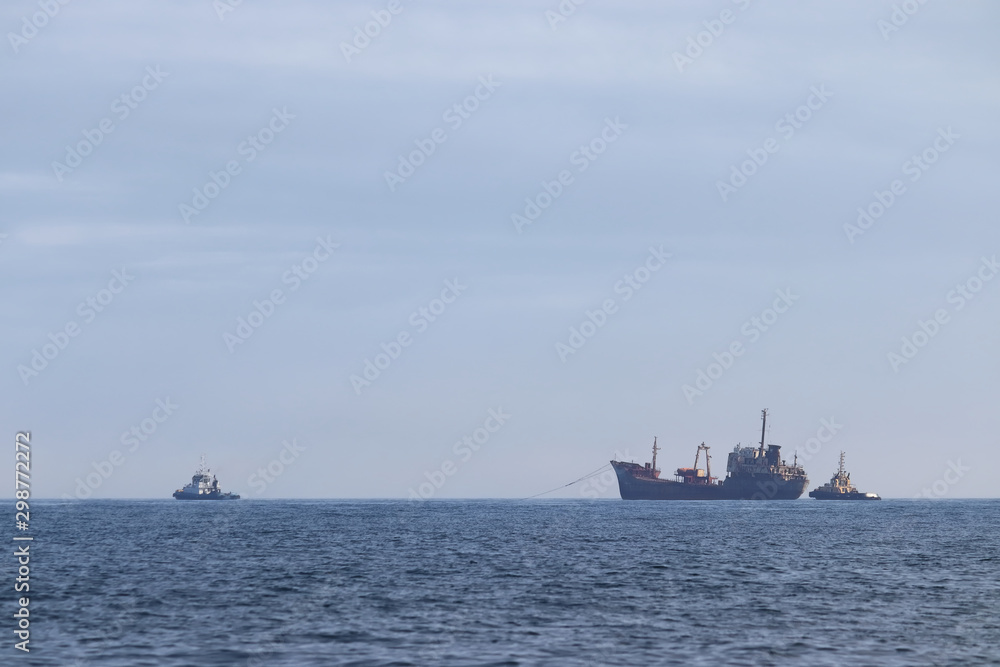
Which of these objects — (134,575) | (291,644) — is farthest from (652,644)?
(134,575)

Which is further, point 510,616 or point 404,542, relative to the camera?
point 404,542

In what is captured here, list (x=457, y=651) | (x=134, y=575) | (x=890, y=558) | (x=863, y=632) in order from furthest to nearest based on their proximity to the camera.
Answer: (x=890, y=558), (x=134, y=575), (x=863, y=632), (x=457, y=651)

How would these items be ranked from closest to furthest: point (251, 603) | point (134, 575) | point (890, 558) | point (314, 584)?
point (251, 603) < point (314, 584) < point (134, 575) < point (890, 558)

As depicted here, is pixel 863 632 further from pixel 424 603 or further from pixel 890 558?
pixel 890 558

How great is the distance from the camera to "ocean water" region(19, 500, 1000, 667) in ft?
100

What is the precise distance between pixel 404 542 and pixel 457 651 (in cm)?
5307

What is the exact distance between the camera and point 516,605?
134 feet

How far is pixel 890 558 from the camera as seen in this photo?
64.3 m

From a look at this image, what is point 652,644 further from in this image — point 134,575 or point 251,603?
point 134,575

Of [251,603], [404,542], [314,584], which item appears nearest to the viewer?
[251,603]

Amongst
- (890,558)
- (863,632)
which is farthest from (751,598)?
(890,558)

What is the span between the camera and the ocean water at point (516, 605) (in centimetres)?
3048

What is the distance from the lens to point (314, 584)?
48688mm

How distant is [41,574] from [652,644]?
37372mm
